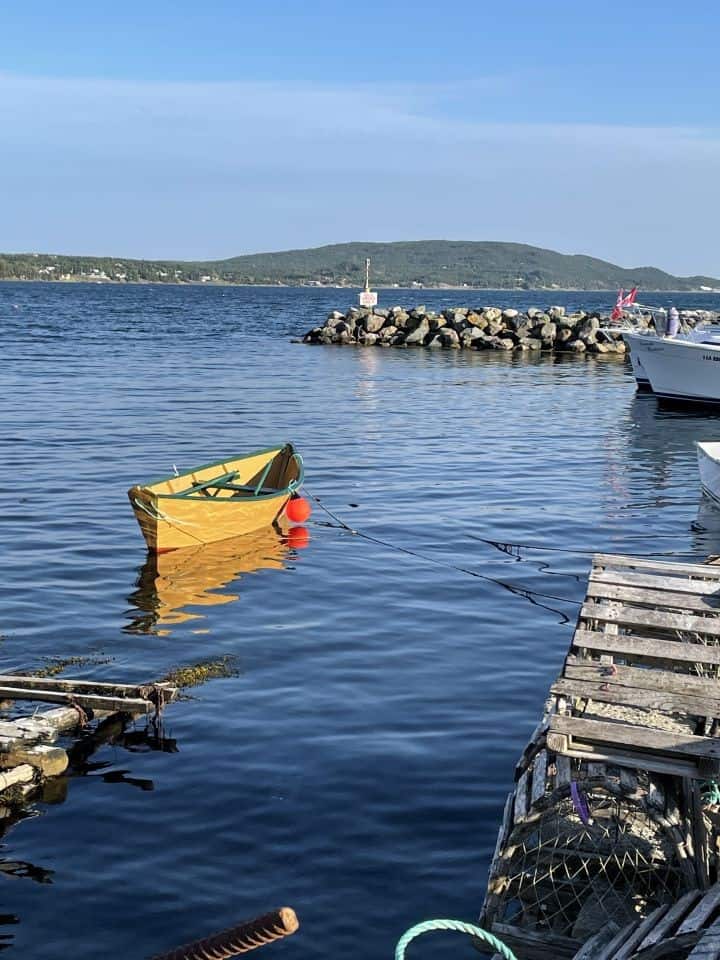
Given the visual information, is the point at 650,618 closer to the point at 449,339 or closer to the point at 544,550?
the point at 544,550

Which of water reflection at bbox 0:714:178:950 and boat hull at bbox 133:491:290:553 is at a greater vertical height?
boat hull at bbox 133:491:290:553

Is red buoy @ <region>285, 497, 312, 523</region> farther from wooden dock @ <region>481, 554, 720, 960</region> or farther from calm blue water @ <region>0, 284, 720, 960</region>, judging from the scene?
wooden dock @ <region>481, 554, 720, 960</region>

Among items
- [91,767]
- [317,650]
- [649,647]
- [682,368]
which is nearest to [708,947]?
[649,647]

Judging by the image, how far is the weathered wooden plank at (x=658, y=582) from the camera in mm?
9836

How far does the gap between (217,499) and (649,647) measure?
12307mm

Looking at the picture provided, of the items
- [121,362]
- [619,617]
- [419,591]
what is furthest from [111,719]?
[121,362]

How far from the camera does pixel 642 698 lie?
26.7ft

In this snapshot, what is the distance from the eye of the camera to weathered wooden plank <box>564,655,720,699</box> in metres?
8.27

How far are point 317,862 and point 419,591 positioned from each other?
8376 mm

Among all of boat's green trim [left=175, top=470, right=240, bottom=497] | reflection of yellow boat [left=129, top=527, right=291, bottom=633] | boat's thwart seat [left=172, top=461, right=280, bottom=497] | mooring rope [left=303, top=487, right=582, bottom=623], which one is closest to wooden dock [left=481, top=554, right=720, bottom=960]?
mooring rope [left=303, top=487, right=582, bottom=623]

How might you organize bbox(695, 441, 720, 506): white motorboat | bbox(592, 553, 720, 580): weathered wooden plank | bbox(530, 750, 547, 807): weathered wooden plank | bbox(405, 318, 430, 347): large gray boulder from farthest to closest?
bbox(405, 318, 430, 347): large gray boulder
bbox(695, 441, 720, 506): white motorboat
bbox(592, 553, 720, 580): weathered wooden plank
bbox(530, 750, 547, 807): weathered wooden plank

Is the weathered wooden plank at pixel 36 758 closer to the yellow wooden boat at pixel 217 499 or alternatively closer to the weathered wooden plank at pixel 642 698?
the weathered wooden plank at pixel 642 698

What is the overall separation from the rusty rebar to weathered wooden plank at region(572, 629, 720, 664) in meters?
4.28

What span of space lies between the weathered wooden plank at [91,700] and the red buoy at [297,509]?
1044 cm
